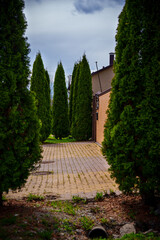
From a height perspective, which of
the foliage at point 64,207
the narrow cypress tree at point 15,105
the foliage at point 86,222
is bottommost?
the foliage at point 86,222

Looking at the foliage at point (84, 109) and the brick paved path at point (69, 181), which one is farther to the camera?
the foliage at point (84, 109)

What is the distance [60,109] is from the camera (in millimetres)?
21172

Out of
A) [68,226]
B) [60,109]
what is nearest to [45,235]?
[68,226]

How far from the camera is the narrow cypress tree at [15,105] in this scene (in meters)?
3.91

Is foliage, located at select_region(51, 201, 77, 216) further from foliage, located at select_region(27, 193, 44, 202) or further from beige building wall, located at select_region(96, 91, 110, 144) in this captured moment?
beige building wall, located at select_region(96, 91, 110, 144)

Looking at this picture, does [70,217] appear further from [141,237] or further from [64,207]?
[141,237]

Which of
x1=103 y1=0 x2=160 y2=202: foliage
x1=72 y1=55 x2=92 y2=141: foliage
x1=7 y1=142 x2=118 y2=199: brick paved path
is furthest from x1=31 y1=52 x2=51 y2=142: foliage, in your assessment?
x1=103 y1=0 x2=160 y2=202: foliage

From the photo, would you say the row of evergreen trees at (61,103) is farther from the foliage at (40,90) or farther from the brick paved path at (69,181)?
the brick paved path at (69,181)

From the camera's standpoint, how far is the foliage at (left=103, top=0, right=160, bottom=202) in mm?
4031

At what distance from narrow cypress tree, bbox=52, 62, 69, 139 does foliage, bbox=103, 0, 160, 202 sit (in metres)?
16.8

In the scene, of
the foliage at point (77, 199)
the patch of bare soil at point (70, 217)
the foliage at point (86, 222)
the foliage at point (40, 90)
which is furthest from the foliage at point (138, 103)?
the foliage at point (40, 90)

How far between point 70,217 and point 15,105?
7.17 ft

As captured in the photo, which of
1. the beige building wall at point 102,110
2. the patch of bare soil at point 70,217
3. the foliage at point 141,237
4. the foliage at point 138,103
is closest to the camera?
the foliage at point 141,237

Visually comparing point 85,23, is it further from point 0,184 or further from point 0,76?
point 0,184
